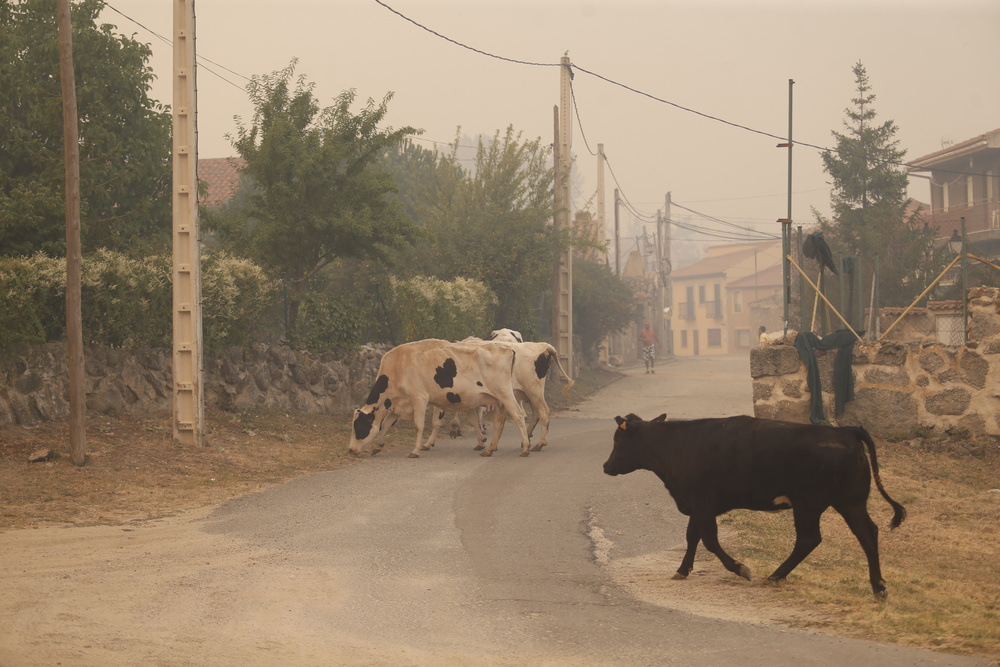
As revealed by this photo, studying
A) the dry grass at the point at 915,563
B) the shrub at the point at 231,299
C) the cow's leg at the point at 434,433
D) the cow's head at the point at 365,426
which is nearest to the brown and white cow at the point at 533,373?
the cow's leg at the point at 434,433

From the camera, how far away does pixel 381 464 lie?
16109 mm

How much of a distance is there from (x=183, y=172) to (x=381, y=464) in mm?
5267

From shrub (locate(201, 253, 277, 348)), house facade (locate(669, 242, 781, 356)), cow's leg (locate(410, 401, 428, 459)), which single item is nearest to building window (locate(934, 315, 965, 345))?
cow's leg (locate(410, 401, 428, 459))

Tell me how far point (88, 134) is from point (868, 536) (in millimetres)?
16177

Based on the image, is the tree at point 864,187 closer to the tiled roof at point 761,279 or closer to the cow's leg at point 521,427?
the cow's leg at point 521,427

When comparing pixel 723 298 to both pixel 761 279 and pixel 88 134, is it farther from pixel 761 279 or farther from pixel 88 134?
pixel 88 134

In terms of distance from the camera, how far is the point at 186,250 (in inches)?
622

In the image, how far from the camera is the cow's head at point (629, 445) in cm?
906

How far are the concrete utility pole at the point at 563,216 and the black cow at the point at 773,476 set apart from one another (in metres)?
22.1

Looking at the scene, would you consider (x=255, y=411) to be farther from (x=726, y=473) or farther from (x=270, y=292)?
(x=726, y=473)

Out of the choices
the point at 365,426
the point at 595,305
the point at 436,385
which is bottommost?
the point at 365,426

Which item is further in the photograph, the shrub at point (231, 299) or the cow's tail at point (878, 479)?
the shrub at point (231, 299)

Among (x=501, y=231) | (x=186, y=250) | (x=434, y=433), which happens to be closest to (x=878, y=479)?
(x=434, y=433)

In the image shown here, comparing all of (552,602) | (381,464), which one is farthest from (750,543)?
(381,464)
